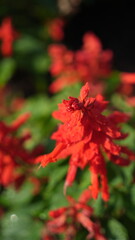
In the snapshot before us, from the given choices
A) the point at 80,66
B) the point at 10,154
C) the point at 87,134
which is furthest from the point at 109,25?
the point at 87,134

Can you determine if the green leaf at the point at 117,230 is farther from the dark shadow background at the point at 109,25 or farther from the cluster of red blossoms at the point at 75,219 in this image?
the dark shadow background at the point at 109,25

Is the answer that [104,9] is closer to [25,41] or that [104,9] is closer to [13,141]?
[25,41]

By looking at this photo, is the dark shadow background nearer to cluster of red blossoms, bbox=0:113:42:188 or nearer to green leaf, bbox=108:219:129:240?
cluster of red blossoms, bbox=0:113:42:188

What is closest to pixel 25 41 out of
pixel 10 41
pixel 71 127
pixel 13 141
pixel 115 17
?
pixel 10 41

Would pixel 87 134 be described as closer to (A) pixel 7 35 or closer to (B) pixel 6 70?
(B) pixel 6 70

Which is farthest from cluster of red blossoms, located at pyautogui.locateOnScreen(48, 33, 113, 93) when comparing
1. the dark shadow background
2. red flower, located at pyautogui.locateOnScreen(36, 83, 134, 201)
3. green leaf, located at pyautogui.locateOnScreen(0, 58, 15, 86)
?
the dark shadow background
